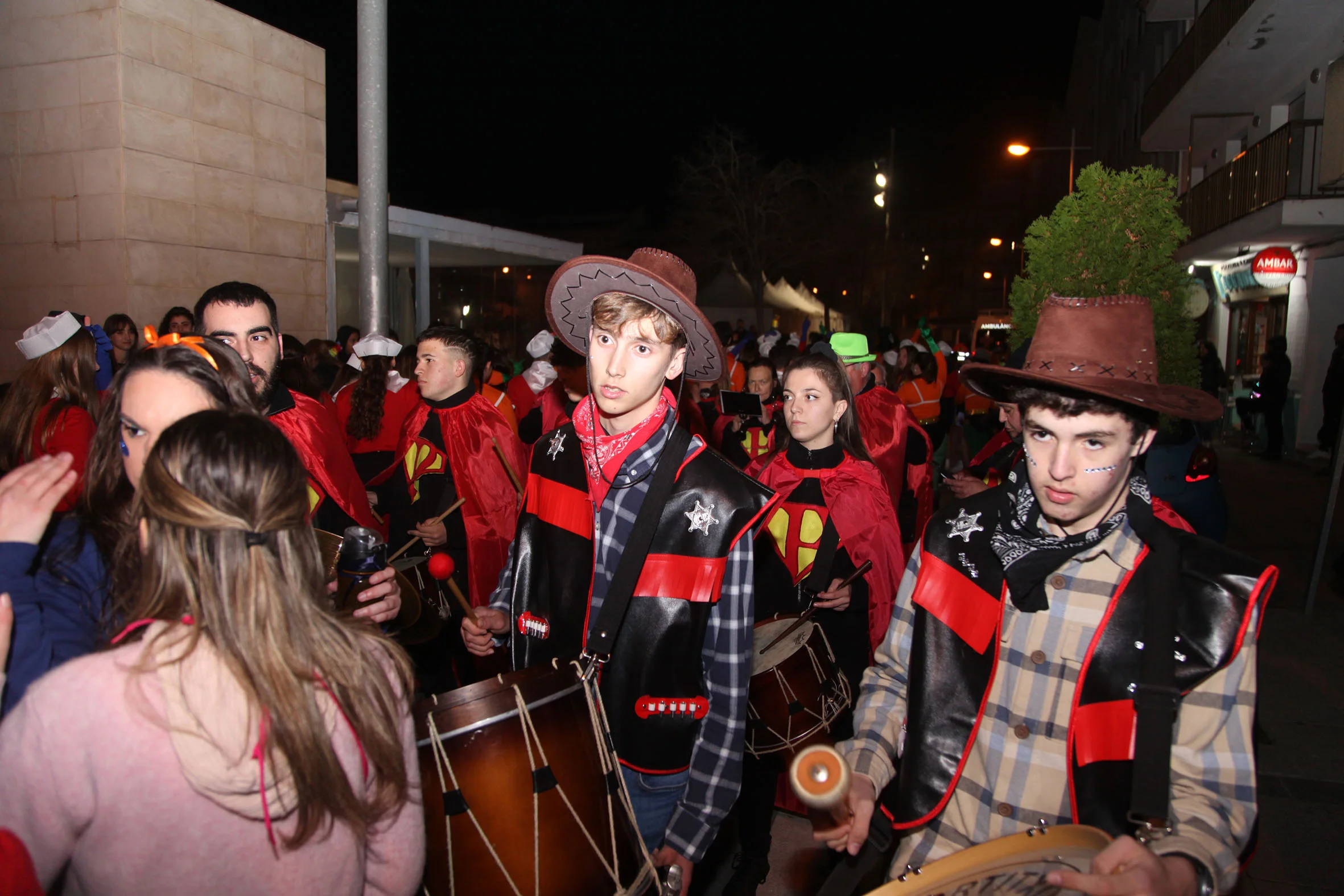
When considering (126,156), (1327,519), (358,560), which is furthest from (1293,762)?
(126,156)

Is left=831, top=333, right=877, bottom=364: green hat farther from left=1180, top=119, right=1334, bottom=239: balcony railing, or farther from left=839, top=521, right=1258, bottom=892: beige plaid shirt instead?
left=1180, top=119, right=1334, bottom=239: balcony railing

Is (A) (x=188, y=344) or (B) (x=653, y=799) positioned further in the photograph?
(B) (x=653, y=799)

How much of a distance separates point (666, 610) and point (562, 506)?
511mm

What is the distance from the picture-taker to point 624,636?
99.7 inches

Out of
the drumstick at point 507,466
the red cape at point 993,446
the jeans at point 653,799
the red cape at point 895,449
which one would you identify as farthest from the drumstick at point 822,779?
the red cape at point 895,449

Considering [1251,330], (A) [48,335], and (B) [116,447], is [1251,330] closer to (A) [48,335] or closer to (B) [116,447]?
(A) [48,335]

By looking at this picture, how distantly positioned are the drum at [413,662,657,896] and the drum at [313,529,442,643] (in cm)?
93

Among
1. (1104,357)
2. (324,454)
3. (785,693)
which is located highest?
(1104,357)

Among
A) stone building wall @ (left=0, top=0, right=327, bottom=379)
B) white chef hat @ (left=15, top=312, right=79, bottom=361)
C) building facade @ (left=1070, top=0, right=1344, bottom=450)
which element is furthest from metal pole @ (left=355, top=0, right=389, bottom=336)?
building facade @ (left=1070, top=0, right=1344, bottom=450)

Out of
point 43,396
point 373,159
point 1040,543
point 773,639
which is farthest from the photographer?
point 373,159

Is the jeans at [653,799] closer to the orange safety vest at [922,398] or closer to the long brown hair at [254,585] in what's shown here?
the long brown hair at [254,585]

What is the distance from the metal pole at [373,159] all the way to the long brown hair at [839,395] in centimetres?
511

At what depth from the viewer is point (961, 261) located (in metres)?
96.6

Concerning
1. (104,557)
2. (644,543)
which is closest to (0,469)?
(104,557)
